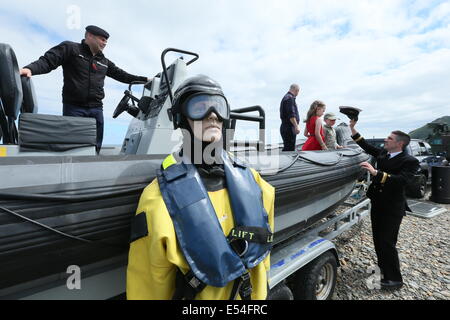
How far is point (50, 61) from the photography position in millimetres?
2025

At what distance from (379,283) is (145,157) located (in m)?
2.95

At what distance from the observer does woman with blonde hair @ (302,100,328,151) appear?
12.3ft

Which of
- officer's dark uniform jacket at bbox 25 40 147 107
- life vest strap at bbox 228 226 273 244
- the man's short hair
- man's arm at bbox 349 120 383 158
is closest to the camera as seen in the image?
life vest strap at bbox 228 226 273 244

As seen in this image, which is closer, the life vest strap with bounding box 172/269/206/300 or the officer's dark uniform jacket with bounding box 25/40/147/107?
the life vest strap with bounding box 172/269/206/300

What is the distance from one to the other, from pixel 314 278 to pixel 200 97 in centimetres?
202

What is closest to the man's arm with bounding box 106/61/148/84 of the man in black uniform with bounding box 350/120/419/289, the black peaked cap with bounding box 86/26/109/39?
the black peaked cap with bounding box 86/26/109/39

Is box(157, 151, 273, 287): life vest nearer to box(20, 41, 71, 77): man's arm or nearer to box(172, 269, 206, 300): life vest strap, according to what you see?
box(172, 269, 206, 300): life vest strap

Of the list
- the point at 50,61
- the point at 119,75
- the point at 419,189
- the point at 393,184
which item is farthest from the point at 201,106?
the point at 419,189

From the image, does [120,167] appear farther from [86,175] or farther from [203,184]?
[203,184]

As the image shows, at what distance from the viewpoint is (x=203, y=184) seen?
107 centimetres

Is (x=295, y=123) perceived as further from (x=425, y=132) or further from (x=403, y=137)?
(x=425, y=132)

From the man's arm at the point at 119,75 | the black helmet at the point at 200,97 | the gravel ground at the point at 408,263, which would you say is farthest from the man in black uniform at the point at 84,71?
the gravel ground at the point at 408,263

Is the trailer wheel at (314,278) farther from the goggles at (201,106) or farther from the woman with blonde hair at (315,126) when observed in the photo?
the woman with blonde hair at (315,126)

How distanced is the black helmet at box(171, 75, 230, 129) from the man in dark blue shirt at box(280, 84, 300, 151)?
2973 mm
